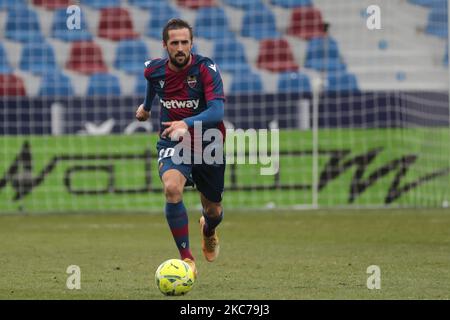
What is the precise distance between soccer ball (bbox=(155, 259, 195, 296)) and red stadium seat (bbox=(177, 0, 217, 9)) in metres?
13.7

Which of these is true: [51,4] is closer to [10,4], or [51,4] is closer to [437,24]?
[10,4]

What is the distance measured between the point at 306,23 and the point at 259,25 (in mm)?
950

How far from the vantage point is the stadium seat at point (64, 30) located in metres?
20.1

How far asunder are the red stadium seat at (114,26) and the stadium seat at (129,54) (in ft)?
0.45

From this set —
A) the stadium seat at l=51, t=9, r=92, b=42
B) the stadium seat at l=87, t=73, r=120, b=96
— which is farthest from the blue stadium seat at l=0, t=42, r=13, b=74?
the stadium seat at l=87, t=73, r=120, b=96

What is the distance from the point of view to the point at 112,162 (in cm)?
1598

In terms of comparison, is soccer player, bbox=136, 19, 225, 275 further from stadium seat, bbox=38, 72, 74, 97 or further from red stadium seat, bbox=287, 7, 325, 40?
red stadium seat, bbox=287, 7, 325, 40

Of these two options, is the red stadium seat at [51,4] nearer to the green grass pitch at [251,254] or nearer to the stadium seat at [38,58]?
the stadium seat at [38,58]

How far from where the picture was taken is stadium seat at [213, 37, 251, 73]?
1998 centimetres

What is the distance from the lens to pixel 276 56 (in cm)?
2008

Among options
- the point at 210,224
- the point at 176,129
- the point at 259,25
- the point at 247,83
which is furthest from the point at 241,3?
the point at 176,129

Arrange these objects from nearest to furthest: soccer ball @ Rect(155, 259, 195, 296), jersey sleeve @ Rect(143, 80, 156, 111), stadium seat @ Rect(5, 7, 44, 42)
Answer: soccer ball @ Rect(155, 259, 195, 296) → jersey sleeve @ Rect(143, 80, 156, 111) → stadium seat @ Rect(5, 7, 44, 42)

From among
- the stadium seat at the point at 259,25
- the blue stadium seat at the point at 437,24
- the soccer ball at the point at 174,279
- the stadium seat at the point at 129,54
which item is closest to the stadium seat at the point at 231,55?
the stadium seat at the point at 259,25
